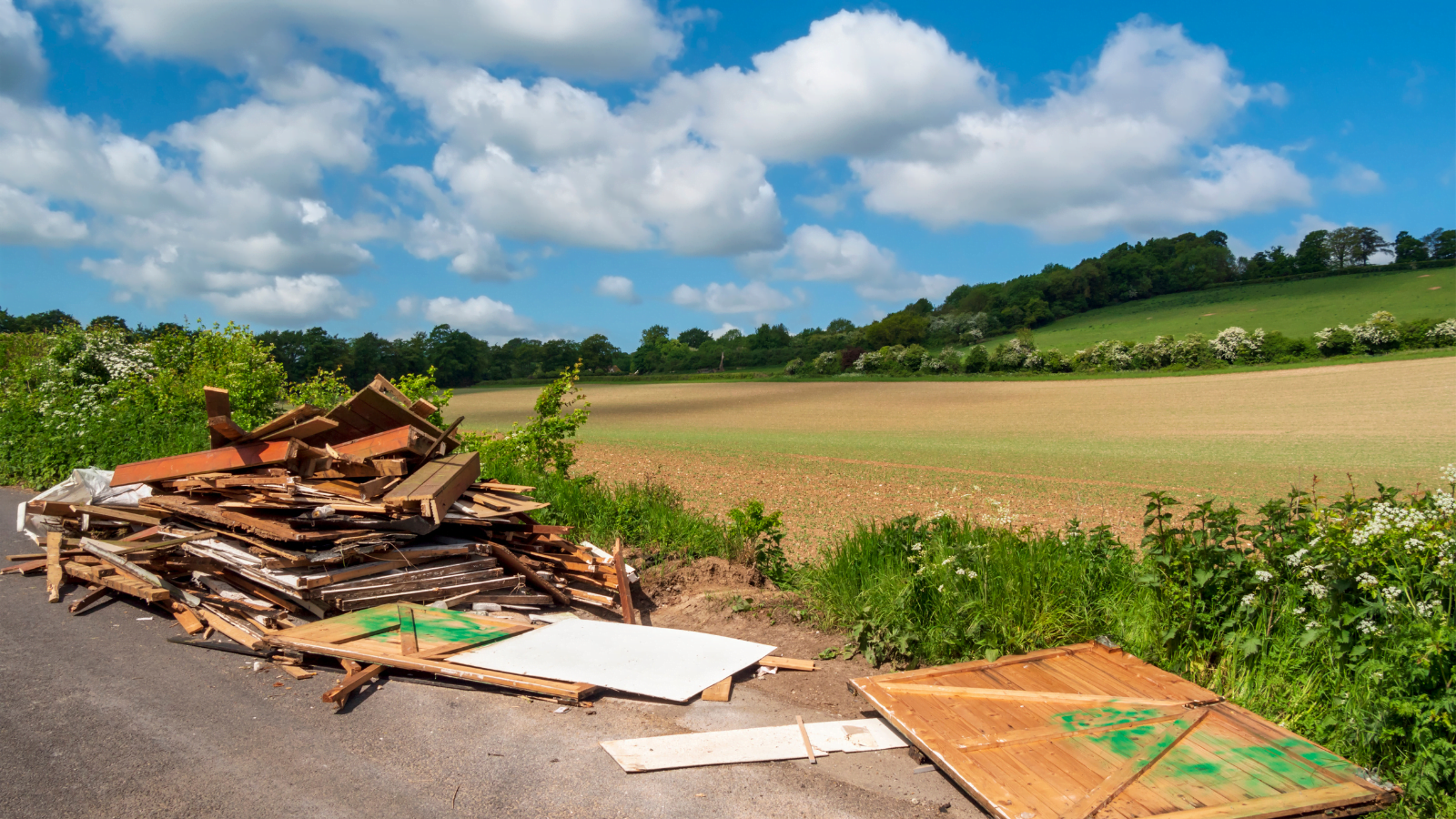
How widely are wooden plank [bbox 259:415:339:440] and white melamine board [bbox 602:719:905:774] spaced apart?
16.1ft

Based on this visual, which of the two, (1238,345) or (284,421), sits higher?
(1238,345)

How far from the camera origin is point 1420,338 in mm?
51938

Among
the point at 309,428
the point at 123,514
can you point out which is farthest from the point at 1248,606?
the point at 123,514

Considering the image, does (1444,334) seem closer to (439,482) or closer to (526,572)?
(526,572)

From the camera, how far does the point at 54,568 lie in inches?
303

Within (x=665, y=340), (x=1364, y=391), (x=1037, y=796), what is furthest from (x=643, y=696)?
(x=665, y=340)

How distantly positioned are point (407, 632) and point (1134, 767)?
4.74 meters

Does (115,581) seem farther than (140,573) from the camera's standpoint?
Yes

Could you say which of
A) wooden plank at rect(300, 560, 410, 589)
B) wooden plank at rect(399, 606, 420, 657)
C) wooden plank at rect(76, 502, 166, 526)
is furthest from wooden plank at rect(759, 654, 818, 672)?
wooden plank at rect(76, 502, 166, 526)

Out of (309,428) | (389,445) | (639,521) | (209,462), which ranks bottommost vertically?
(639,521)

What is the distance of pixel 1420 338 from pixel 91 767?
69405mm

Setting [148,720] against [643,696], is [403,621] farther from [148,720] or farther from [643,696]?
[643,696]

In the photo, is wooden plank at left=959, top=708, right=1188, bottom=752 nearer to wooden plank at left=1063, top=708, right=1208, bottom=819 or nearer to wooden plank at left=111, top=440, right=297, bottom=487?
wooden plank at left=1063, top=708, right=1208, bottom=819

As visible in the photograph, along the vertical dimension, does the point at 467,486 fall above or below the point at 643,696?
above
